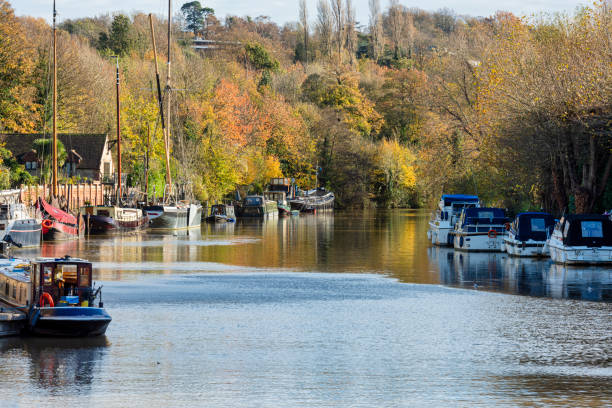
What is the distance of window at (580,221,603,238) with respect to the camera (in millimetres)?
41031

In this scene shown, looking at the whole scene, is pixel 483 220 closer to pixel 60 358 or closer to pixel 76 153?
pixel 60 358

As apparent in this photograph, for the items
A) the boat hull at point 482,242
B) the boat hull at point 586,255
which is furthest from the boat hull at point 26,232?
the boat hull at point 586,255

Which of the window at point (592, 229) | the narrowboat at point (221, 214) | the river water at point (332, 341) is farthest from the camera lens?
the narrowboat at point (221, 214)

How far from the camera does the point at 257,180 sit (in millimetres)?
114875

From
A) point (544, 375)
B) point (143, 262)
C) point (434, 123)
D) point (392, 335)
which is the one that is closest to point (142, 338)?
point (392, 335)

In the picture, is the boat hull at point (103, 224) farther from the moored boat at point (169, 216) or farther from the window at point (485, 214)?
the window at point (485, 214)

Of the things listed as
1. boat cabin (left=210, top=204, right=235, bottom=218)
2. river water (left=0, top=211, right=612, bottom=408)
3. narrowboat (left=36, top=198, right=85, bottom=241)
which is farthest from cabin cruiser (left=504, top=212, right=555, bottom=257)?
boat cabin (left=210, top=204, right=235, bottom=218)

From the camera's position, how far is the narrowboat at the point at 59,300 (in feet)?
77.2

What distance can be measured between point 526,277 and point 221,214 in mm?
56642

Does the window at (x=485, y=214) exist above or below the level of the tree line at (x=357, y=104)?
below

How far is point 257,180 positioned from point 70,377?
9526 centimetres

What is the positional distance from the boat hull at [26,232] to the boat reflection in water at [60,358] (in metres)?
28.5

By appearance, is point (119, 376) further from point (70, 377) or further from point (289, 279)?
point (289, 279)

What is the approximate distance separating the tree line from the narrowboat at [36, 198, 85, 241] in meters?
18.2
